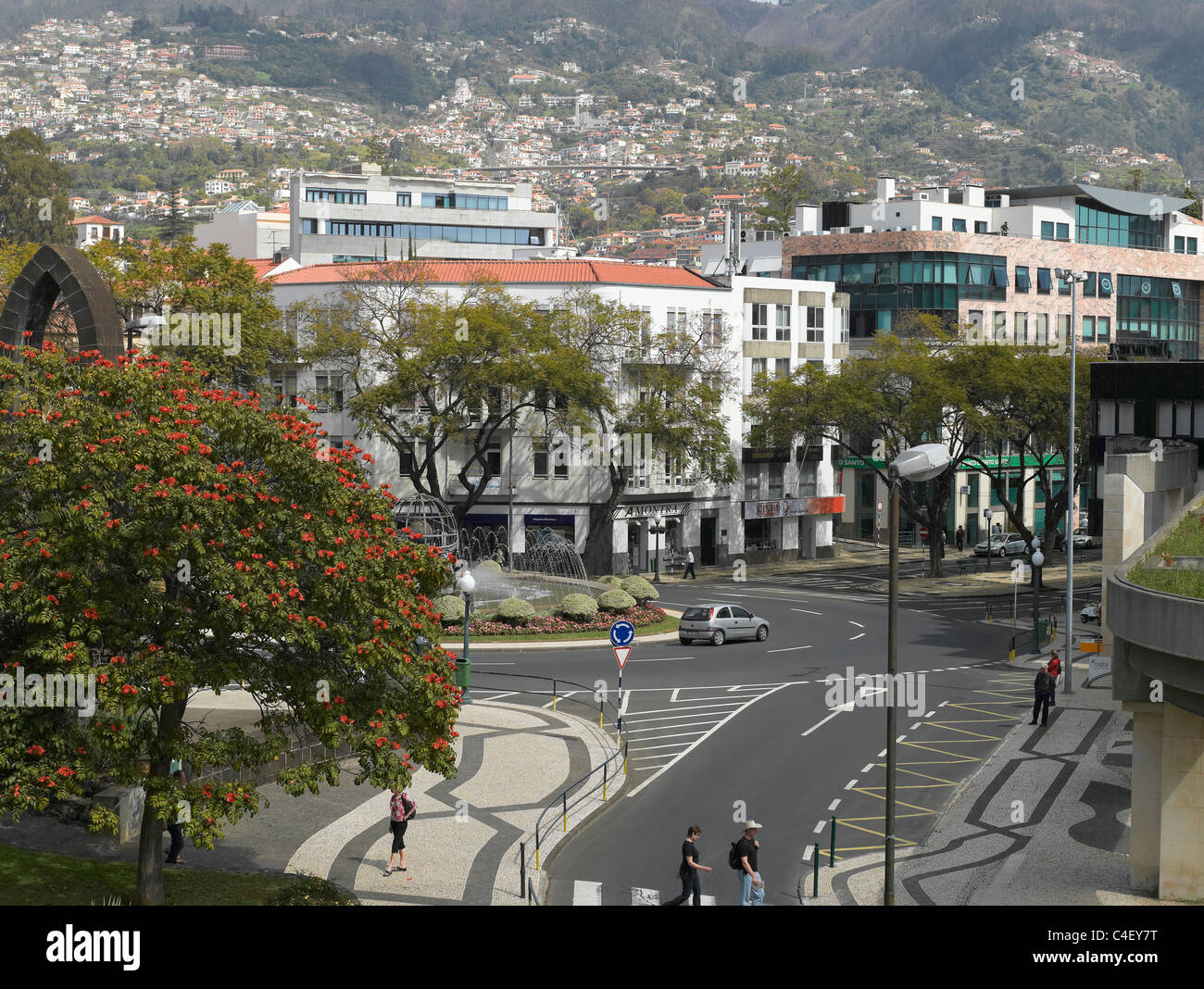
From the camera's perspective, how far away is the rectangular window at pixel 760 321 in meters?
82.2

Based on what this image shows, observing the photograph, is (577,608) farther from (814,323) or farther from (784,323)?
(814,323)

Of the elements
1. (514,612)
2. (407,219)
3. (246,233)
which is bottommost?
(514,612)

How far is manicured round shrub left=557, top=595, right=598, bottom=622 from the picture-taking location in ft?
169

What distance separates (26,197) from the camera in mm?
135875

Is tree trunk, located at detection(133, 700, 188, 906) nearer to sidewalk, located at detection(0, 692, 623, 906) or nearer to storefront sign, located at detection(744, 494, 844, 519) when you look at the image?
sidewalk, located at detection(0, 692, 623, 906)

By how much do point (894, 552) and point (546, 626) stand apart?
30.0 m

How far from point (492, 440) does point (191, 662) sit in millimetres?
55111

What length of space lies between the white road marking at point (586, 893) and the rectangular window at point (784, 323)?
61401 millimetres

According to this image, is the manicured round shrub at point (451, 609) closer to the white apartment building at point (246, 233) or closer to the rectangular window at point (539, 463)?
the rectangular window at point (539, 463)

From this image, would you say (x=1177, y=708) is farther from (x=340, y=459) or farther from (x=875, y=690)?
(x=875, y=690)

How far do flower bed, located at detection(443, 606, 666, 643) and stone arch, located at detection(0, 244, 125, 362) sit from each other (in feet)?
59.9

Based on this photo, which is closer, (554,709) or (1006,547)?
(554,709)

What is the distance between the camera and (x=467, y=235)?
123438 mm

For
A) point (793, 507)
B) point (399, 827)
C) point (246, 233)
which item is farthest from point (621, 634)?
point (246, 233)
